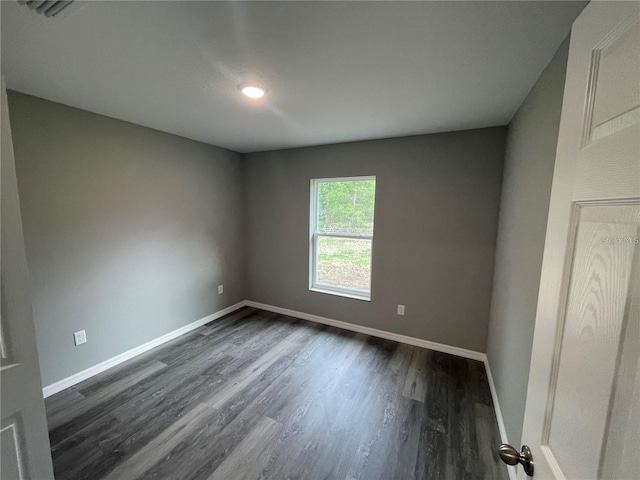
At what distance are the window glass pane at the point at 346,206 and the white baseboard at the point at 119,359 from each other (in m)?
1.97

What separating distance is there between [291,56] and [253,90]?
467 millimetres

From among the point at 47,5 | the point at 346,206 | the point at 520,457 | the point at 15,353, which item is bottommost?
the point at 520,457

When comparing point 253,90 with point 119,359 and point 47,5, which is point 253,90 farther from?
point 119,359

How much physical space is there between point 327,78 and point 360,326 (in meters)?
2.66

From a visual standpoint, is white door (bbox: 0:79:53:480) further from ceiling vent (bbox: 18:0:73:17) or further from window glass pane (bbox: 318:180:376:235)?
window glass pane (bbox: 318:180:376:235)

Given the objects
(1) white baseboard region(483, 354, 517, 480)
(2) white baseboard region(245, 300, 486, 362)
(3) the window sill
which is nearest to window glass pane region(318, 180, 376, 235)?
(3) the window sill

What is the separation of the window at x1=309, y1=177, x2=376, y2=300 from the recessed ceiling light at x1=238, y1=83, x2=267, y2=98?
5.09 ft

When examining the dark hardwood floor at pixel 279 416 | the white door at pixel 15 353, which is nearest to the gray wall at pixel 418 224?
the dark hardwood floor at pixel 279 416

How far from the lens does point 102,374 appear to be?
2.28 m

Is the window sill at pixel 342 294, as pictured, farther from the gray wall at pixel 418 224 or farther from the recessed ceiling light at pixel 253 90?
the recessed ceiling light at pixel 253 90

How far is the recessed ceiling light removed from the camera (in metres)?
1.62

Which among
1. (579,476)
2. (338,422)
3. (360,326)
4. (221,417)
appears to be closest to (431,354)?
(360,326)

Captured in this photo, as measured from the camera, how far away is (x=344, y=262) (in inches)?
131

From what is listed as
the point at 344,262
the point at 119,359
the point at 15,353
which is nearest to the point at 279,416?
the point at 15,353
